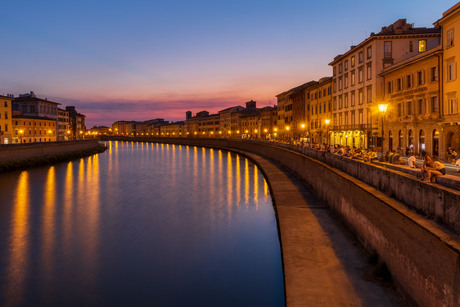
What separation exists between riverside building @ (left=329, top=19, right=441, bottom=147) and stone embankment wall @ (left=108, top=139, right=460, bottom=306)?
2887 cm

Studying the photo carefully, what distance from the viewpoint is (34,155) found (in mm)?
59344

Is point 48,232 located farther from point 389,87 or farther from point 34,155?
point 34,155

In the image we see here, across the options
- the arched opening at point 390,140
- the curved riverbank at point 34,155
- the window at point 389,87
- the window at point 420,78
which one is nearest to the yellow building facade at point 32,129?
the curved riverbank at point 34,155

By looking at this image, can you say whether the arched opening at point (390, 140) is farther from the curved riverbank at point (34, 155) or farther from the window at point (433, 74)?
the curved riverbank at point (34, 155)

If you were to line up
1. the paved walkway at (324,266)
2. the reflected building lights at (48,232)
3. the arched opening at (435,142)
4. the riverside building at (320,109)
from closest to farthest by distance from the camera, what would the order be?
1. the paved walkway at (324,266)
2. the reflected building lights at (48,232)
3. the arched opening at (435,142)
4. the riverside building at (320,109)

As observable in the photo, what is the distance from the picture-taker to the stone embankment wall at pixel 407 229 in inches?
326

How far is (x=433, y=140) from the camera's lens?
3316 centimetres

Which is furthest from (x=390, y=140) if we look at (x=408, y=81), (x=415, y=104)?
(x=408, y=81)

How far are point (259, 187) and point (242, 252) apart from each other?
66.8 ft

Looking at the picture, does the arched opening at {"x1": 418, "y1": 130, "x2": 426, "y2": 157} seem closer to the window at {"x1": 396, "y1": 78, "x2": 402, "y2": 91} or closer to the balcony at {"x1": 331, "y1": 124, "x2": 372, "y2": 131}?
the window at {"x1": 396, "y1": 78, "x2": 402, "y2": 91}

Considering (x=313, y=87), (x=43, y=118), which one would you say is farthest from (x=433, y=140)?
(x=43, y=118)

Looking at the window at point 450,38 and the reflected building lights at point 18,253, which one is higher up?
the window at point 450,38

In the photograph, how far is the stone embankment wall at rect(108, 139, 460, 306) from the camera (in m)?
8.28

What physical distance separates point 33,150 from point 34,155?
85 centimetres
